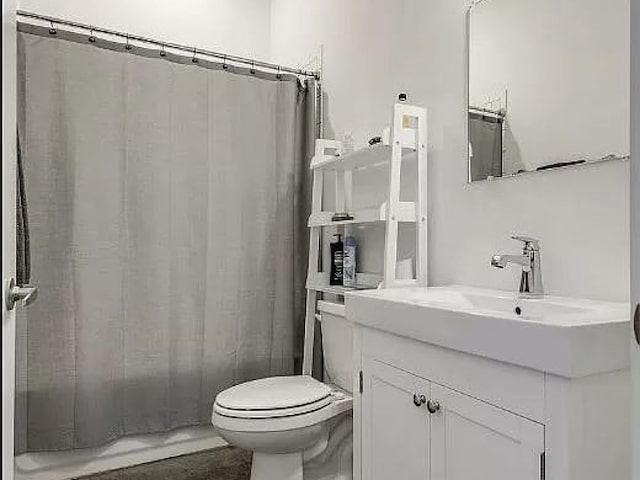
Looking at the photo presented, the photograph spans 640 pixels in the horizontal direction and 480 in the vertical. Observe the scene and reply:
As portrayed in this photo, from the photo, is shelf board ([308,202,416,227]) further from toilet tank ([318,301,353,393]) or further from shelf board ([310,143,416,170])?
toilet tank ([318,301,353,393])

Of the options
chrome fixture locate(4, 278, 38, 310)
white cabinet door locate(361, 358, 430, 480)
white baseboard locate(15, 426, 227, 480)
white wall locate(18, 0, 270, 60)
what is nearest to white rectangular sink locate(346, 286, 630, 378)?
white cabinet door locate(361, 358, 430, 480)

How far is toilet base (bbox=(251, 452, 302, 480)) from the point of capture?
6.07 feet

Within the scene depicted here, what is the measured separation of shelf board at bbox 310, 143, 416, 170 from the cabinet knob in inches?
37.3

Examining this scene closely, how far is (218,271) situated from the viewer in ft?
8.04

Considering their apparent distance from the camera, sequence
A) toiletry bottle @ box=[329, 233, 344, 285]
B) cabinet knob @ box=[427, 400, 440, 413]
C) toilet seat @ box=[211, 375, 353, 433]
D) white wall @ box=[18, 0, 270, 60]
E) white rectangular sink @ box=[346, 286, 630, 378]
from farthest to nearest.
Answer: white wall @ box=[18, 0, 270, 60]
toiletry bottle @ box=[329, 233, 344, 285]
toilet seat @ box=[211, 375, 353, 433]
cabinet knob @ box=[427, 400, 440, 413]
white rectangular sink @ box=[346, 286, 630, 378]

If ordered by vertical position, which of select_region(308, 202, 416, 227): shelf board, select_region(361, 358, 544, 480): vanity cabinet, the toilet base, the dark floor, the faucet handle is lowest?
the dark floor

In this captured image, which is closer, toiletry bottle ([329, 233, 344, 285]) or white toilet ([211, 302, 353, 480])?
white toilet ([211, 302, 353, 480])

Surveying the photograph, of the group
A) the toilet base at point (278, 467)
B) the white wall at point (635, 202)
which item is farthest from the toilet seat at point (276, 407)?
the white wall at point (635, 202)

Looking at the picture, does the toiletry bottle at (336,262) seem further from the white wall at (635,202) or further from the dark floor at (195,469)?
the white wall at (635,202)

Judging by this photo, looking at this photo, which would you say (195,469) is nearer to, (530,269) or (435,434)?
(435,434)

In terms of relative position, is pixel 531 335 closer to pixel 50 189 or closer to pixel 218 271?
pixel 218 271

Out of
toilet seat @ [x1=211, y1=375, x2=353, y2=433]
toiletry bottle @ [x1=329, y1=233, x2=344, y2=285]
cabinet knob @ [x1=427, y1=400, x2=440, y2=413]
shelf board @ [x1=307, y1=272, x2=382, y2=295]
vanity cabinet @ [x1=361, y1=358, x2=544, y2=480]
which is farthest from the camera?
toiletry bottle @ [x1=329, y1=233, x2=344, y2=285]

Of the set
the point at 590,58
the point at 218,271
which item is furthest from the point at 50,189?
the point at 590,58

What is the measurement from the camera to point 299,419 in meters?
1.76
